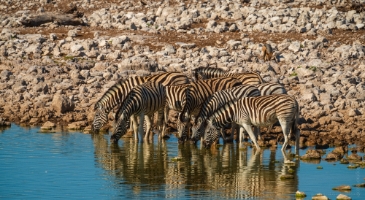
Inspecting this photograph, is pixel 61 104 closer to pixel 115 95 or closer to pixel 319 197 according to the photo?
pixel 115 95

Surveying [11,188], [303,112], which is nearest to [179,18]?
[303,112]

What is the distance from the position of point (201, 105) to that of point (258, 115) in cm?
197

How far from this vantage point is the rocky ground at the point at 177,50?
800 inches

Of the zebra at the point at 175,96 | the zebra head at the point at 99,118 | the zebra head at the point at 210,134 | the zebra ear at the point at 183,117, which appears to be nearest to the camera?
the zebra head at the point at 210,134

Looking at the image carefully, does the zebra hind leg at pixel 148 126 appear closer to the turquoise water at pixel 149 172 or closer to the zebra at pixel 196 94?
the turquoise water at pixel 149 172

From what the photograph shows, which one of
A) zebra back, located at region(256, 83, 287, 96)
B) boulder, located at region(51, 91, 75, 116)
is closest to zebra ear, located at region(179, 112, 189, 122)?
zebra back, located at region(256, 83, 287, 96)

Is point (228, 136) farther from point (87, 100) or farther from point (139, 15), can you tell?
point (139, 15)

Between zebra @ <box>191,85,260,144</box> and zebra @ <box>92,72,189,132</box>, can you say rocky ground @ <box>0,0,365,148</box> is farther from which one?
zebra @ <box>191,85,260,144</box>

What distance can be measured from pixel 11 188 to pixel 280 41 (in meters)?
14.4

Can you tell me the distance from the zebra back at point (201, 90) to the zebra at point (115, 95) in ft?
3.06

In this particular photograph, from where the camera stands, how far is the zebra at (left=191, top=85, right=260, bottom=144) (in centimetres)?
1710

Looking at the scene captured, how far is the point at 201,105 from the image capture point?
58.3 feet

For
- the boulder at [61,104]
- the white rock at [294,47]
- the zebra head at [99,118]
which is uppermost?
the white rock at [294,47]

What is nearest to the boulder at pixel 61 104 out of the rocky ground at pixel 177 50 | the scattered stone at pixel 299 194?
the rocky ground at pixel 177 50
